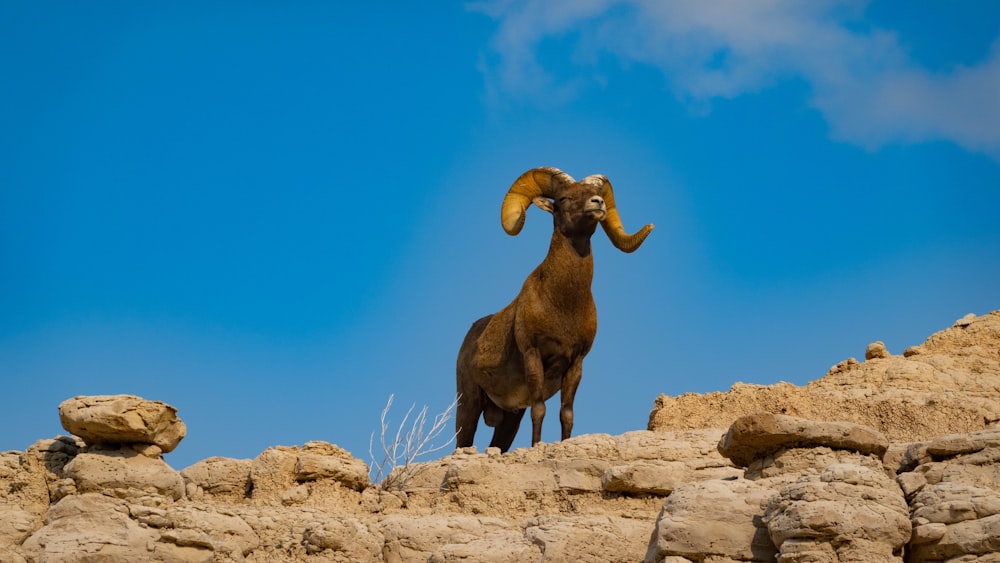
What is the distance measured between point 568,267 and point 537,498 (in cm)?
446

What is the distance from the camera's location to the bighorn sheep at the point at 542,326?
15.5 meters

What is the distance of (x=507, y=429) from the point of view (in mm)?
16812

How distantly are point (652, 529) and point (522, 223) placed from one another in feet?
22.1

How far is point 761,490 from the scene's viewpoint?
9.66m

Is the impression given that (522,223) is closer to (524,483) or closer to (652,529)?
(524,483)

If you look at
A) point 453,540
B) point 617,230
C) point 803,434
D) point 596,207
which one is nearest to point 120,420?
point 453,540

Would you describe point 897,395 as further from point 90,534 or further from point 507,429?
point 90,534


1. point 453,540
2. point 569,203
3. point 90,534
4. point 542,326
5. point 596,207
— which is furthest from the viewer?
point 569,203

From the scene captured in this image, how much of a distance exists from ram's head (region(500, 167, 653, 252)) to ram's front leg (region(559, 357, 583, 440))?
60.0 inches

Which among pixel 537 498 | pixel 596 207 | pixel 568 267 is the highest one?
pixel 596 207

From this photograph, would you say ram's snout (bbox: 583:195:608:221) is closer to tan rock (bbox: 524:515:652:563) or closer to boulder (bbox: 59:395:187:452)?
tan rock (bbox: 524:515:652:563)

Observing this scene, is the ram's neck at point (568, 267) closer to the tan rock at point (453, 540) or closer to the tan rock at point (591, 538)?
the tan rock at point (453, 540)

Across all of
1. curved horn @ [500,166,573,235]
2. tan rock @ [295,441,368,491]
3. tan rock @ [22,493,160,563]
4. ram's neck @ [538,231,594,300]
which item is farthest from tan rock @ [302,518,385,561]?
curved horn @ [500,166,573,235]

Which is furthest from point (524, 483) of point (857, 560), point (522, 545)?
point (857, 560)
